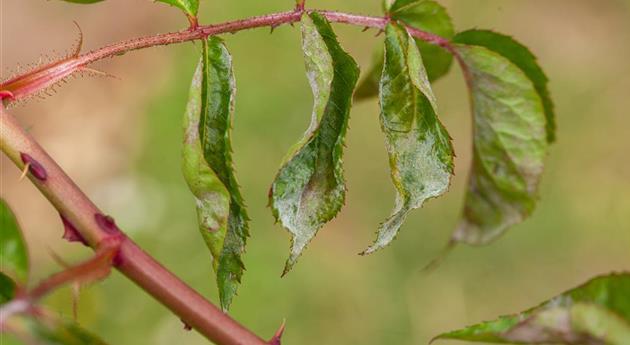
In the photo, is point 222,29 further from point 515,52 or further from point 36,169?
point 515,52

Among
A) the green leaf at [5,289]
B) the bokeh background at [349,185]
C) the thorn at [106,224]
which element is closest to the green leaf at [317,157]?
the thorn at [106,224]

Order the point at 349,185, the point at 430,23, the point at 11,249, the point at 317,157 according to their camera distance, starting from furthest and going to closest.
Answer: the point at 349,185 → the point at 430,23 → the point at 317,157 → the point at 11,249

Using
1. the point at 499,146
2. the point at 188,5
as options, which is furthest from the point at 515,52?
the point at 188,5

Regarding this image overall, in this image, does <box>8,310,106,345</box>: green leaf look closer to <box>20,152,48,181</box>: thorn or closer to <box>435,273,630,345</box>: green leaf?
<box>20,152,48,181</box>: thorn

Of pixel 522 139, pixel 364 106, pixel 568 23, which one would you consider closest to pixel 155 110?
pixel 364 106

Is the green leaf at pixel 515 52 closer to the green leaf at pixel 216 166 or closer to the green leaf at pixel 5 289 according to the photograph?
the green leaf at pixel 216 166

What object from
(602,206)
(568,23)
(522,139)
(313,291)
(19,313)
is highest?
(19,313)

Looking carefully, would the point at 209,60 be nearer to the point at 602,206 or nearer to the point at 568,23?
the point at 602,206
